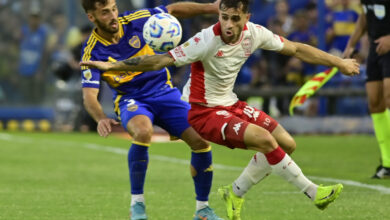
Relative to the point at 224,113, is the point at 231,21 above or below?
above

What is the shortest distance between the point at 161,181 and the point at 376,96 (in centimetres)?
298

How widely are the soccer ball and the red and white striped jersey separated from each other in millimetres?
181

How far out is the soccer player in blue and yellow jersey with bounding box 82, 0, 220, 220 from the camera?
809 cm

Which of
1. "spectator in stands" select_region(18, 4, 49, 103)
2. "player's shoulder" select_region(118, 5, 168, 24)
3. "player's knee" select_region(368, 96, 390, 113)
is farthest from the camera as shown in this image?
"spectator in stands" select_region(18, 4, 49, 103)

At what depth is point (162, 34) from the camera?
25.0 ft

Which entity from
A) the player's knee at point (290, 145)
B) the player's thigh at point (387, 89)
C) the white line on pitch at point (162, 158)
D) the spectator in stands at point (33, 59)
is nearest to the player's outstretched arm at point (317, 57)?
the player's knee at point (290, 145)

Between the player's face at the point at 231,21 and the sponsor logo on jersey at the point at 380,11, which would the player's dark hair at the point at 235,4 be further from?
the sponsor logo on jersey at the point at 380,11

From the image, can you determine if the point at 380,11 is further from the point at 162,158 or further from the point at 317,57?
the point at 162,158

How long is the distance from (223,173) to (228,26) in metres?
5.25

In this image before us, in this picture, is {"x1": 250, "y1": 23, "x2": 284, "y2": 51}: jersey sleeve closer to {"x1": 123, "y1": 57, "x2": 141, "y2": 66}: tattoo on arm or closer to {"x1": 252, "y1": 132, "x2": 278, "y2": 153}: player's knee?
{"x1": 252, "y1": 132, "x2": 278, "y2": 153}: player's knee

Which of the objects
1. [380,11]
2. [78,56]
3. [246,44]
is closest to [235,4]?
[246,44]

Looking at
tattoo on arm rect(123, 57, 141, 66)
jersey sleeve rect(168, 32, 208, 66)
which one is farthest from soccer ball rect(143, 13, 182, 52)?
tattoo on arm rect(123, 57, 141, 66)

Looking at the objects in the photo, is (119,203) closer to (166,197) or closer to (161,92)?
(166,197)

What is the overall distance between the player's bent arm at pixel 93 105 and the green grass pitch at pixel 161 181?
97 cm
